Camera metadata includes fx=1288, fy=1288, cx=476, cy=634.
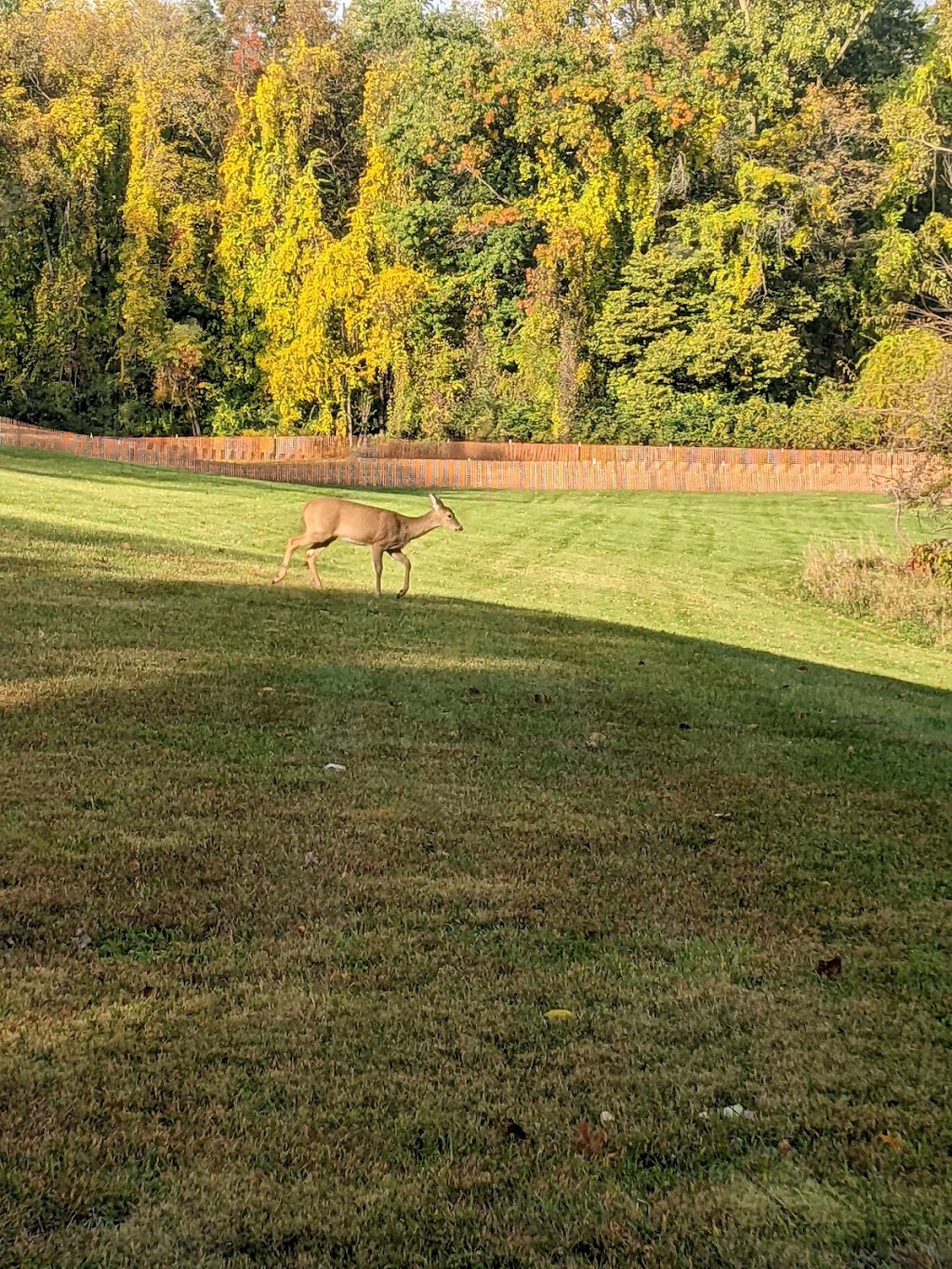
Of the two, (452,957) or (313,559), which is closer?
(452,957)

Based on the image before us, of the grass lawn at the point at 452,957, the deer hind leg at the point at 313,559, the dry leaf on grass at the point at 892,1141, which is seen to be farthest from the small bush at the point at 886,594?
→ the dry leaf on grass at the point at 892,1141

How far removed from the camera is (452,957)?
514 centimetres

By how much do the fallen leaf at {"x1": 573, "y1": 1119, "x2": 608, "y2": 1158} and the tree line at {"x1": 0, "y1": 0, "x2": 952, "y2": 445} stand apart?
49195mm

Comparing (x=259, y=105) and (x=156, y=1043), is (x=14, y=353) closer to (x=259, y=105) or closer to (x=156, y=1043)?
(x=259, y=105)

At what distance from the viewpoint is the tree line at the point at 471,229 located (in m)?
51.1

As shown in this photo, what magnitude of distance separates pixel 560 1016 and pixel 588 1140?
2.78ft

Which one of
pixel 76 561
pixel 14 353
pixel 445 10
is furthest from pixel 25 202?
pixel 76 561

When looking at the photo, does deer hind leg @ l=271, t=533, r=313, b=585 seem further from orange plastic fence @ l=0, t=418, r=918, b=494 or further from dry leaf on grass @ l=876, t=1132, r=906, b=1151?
orange plastic fence @ l=0, t=418, r=918, b=494

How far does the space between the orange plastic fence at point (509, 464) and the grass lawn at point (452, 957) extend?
1365 inches

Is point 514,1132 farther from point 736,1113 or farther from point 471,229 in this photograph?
point 471,229

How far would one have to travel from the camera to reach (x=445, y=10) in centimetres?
6406

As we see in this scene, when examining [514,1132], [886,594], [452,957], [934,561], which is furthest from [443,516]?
[514,1132]

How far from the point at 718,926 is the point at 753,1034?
3.53 ft

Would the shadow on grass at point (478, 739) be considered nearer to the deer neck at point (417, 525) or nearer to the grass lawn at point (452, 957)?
the grass lawn at point (452, 957)
